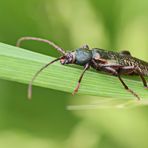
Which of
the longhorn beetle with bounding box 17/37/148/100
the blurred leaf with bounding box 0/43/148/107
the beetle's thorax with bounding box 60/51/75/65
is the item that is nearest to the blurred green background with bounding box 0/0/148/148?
the longhorn beetle with bounding box 17/37/148/100

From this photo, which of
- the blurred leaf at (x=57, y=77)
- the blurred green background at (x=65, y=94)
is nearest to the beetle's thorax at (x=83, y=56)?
the blurred leaf at (x=57, y=77)

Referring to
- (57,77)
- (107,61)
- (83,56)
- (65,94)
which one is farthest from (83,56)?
(57,77)

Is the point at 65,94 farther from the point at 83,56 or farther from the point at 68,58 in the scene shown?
the point at 68,58

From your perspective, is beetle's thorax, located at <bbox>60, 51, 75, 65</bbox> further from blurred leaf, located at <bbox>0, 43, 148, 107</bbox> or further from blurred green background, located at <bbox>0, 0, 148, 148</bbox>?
blurred green background, located at <bbox>0, 0, 148, 148</bbox>

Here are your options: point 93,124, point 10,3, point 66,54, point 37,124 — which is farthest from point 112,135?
point 10,3

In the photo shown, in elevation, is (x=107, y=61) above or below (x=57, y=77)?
below

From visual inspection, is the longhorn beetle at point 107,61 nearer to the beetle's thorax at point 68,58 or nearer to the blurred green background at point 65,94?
the beetle's thorax at point 68,58

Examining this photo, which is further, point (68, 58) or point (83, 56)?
point (83, 56)
